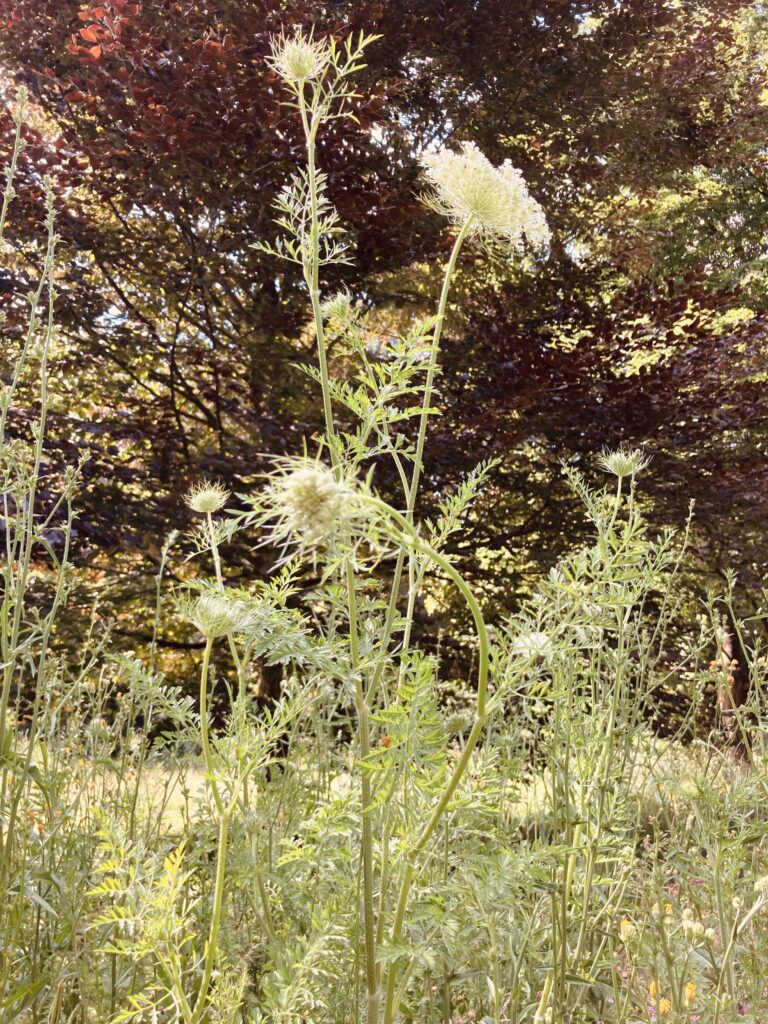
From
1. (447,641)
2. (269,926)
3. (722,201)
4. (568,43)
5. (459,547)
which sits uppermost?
(722,201)

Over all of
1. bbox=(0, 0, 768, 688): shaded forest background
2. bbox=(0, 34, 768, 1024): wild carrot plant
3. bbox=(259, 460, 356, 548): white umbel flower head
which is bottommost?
bbox=(0, 34, 768, 1024): wild carrot plant

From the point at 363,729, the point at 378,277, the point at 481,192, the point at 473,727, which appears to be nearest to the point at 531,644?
the point at 473,727

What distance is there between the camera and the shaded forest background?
465cm

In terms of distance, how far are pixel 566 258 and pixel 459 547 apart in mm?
2172

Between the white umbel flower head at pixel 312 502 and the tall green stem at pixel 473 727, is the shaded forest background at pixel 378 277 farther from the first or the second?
the white umbel flower head at pixel 312 502

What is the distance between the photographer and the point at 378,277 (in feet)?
18.2

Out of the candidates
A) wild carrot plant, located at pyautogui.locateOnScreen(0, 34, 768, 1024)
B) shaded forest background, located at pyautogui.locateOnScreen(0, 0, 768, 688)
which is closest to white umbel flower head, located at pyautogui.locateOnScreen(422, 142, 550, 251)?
wild carrot plant, located at pyautogui.locateOnScreen(0, 34, 768, 1024)

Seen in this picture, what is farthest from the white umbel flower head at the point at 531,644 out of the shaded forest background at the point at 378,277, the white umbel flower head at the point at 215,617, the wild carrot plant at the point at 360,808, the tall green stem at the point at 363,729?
the shaded forest background at the point at 378,277

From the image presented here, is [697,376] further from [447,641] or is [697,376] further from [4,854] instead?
[4,854]

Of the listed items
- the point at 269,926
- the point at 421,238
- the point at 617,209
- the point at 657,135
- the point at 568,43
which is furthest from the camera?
the point at 617,209

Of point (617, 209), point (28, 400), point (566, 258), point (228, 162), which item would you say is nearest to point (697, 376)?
point (566, 258)

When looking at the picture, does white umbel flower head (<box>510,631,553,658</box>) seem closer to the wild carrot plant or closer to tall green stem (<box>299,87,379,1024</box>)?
the wild carrot plant

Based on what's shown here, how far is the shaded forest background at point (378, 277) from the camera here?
4652 mm

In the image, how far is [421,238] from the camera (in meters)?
4.92
